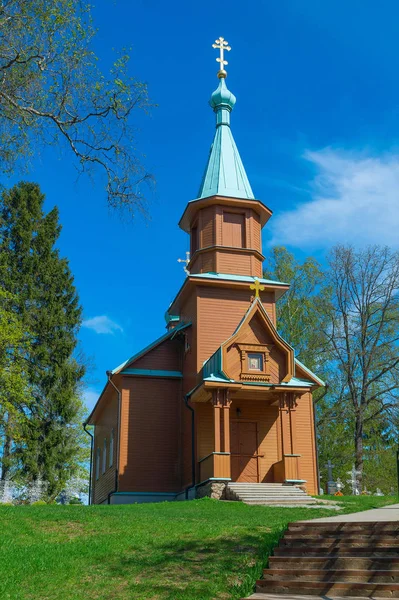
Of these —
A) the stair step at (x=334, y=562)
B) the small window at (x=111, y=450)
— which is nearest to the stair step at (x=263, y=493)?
the small window at (x=111, y=450)

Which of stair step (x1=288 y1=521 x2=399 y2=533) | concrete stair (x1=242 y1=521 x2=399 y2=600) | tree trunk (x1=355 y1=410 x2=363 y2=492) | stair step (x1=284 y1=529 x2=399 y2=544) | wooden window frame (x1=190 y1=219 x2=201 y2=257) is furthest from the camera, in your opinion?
tree trunk (x1=355 y1=410 x2=363 y2=492)

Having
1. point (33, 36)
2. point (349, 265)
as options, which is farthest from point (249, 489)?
point (349, 265)

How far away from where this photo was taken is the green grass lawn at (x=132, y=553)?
9.18m

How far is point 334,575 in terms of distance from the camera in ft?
30.8

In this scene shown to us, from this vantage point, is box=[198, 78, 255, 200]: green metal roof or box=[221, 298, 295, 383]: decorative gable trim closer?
box=[221, 298, 295, 383]: decorative gable trim

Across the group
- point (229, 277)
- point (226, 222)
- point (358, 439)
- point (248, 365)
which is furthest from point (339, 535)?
point (358, 439)

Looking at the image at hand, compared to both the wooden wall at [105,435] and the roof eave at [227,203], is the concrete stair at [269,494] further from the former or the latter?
the roof eave at [227,203]

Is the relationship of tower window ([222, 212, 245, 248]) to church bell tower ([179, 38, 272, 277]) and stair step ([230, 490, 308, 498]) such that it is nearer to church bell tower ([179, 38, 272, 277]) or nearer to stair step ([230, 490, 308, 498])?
church bell tower ([179, 38, 272, 277])

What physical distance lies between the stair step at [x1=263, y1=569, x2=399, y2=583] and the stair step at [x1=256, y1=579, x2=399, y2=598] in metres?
0.19

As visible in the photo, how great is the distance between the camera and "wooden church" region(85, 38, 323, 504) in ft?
69.8

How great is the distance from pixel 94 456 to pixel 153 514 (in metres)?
17.9

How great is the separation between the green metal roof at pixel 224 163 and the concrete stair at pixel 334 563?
16391 millimetres

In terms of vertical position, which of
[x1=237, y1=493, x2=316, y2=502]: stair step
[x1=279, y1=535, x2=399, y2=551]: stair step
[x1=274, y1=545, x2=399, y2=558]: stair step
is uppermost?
[x1=237, y1=493, x2=316, y2=502]: stair step

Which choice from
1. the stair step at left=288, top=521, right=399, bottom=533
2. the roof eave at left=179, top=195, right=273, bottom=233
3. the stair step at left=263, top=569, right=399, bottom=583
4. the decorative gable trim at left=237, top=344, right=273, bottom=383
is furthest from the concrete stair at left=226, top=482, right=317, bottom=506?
the roof eave at left=179, top=195, right=273, bottom=233
